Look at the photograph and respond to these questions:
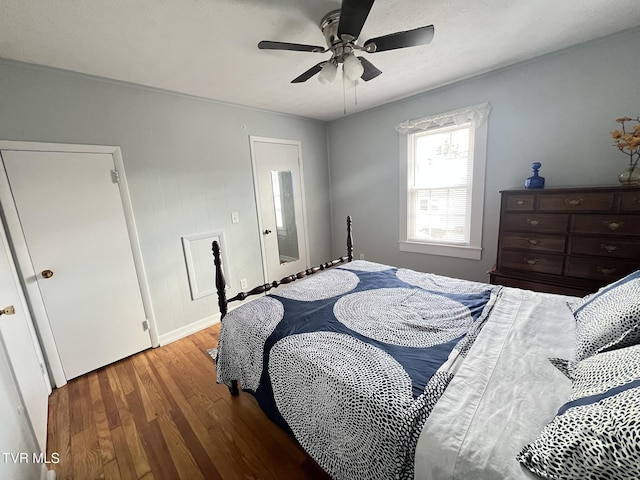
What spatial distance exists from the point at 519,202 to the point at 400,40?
1684mm

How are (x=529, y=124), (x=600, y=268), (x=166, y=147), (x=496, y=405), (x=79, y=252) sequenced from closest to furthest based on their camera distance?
(x=496, y=405) → (x=600, y=268) → (x=79, y=252) → (x=529, y=124) → (x=166, y=147)

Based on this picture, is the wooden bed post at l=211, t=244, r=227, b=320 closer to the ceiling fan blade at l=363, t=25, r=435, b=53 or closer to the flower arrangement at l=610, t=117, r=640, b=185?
the ceiling fan blade at l=363, t=25, r=435, b=53

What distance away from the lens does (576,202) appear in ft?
6.43

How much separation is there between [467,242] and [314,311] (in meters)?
2.22

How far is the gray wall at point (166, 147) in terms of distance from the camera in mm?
1898

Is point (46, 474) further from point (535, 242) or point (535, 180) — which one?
point (535, 180)

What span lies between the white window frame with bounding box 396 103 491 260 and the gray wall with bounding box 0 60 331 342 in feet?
5.11

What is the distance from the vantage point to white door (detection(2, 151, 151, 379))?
190 centimetres

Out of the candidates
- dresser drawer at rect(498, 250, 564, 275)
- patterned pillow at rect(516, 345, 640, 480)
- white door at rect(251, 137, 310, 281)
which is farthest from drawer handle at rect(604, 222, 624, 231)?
white door at rect(251, 137, 310, 281)

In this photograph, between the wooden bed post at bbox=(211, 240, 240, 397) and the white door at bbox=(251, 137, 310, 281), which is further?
the white door at bbox=(251, 137, 310, 281)

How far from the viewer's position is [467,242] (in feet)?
9.59

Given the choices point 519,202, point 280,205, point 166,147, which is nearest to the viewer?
point 519,202

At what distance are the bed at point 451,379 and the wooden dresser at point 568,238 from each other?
31.6 inches

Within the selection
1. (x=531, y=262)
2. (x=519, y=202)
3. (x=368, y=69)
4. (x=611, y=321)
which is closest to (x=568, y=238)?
(x=531, y=262)
